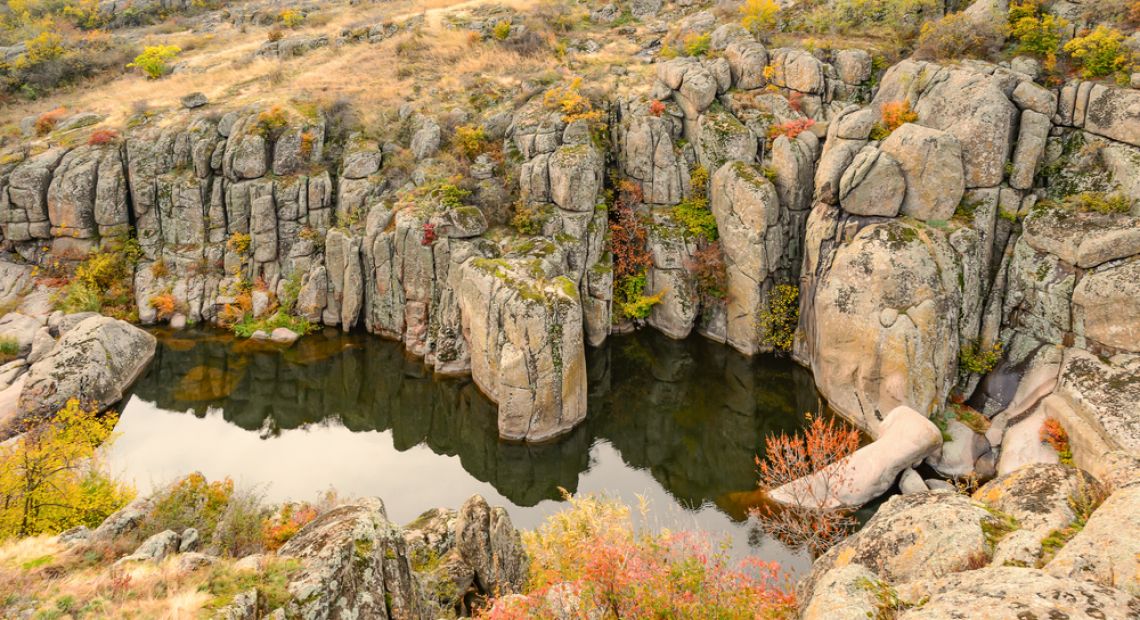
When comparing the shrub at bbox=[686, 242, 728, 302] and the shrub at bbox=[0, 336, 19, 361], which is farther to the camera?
the shrub at bbox=[686, 242, 728, 302]

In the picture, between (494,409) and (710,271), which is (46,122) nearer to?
(494,409)

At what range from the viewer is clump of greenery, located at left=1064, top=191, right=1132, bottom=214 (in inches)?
950

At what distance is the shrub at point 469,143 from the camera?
37812 millimetres

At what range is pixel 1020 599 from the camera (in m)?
6.53

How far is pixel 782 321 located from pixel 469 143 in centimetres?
2265

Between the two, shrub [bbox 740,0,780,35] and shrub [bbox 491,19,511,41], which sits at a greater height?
shrub [bbox 491,19,511,41]

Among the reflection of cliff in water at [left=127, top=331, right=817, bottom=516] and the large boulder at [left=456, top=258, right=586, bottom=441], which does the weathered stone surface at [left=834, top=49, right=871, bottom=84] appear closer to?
the reflection of cliff in water at [left=127, top=331, right=817, bottom=516]

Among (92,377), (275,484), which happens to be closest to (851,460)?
(275,484)

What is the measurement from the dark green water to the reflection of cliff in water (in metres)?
0.09

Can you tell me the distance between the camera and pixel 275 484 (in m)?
24.6

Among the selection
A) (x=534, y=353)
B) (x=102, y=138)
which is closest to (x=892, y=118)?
(x=534, y=353)

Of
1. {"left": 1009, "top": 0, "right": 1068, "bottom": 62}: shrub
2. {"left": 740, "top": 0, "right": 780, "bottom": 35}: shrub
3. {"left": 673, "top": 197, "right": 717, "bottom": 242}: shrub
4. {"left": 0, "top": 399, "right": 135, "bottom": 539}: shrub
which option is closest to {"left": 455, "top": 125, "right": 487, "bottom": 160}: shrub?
{"left": 673, "top": 197, "right": 717, "bottom": 242}: shrub

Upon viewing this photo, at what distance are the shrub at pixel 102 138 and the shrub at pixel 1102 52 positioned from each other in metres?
58.5

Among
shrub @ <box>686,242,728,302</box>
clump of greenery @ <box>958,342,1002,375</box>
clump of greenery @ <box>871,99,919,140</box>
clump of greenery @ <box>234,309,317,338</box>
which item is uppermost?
clump of greenery @ <box>871,99,919,140</box>
